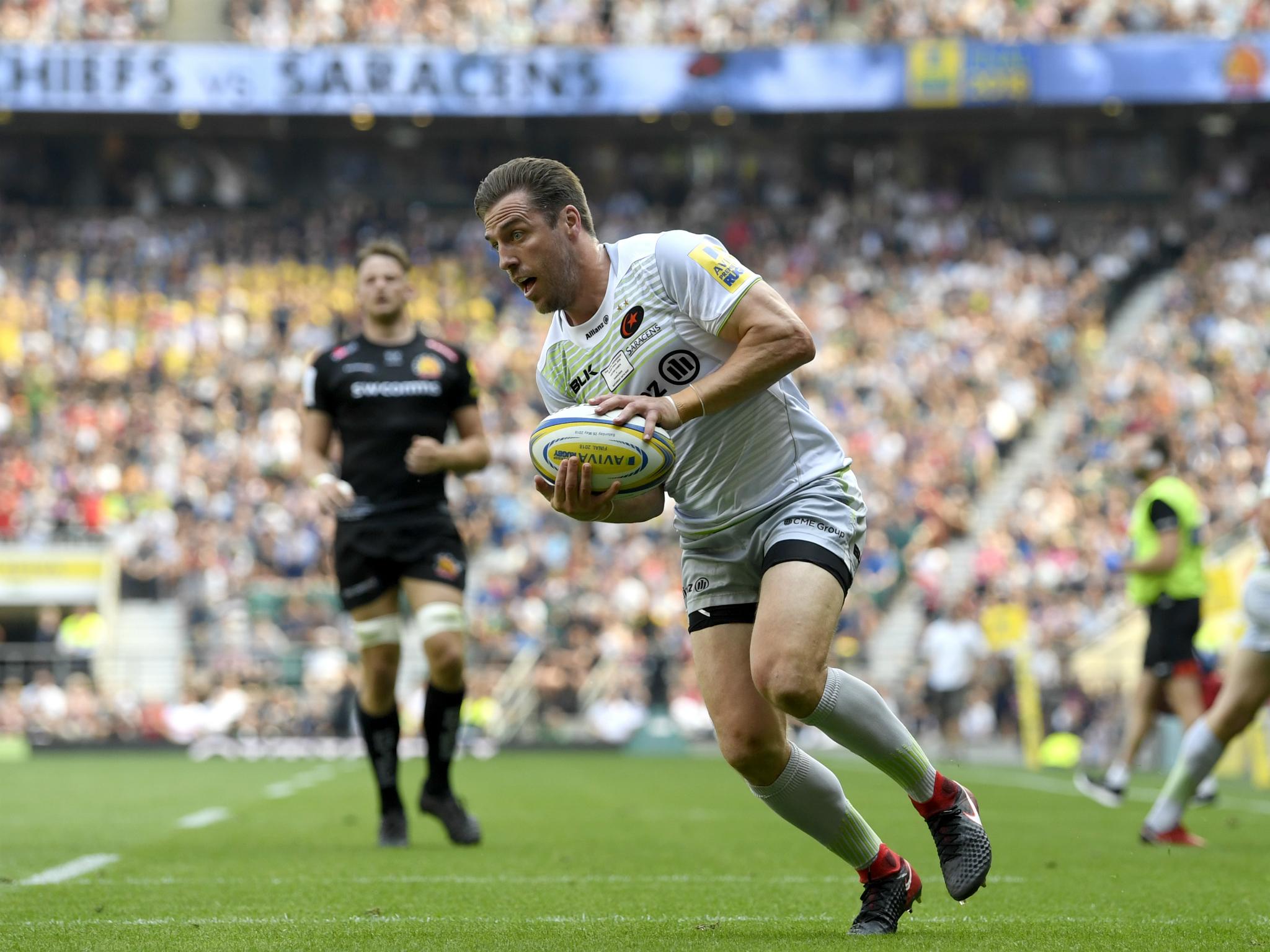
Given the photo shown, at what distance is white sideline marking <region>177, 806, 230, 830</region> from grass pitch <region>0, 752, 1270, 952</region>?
5cm

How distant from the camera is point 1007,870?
266 inches

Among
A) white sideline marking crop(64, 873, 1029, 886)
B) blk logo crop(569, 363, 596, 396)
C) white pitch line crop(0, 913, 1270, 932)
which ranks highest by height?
blk logo crop(569, 363, 596, 396)

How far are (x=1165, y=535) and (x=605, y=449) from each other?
612cm

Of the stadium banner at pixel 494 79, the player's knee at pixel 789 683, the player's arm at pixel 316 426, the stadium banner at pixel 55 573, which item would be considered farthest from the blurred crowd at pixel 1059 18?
the player's knee at pixel 789 683

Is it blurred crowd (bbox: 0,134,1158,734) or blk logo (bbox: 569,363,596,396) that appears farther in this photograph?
blurred crowd (bbox: 0,134,1158,734)

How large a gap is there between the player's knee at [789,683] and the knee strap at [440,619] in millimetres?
3311

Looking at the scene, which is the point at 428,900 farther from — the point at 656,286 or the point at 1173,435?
the point at 1173,435

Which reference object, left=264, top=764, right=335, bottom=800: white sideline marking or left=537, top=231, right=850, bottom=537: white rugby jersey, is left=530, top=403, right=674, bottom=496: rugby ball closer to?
left=537, top=231, right=850, bottom=537: white rugby jersey

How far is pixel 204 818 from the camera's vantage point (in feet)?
32.5

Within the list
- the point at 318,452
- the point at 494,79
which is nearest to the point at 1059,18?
the point at 494,79

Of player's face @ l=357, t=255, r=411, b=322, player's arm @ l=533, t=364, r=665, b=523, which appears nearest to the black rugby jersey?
player's face @ l=357, t=255, r=411, b=322

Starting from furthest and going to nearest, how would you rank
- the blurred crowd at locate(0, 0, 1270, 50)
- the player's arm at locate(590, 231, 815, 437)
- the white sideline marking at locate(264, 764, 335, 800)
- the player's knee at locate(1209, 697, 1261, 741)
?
1. the blurred crowd at locate(0, 0, 1270, 50)
2. the white sideline marking at locate(264, 764, 335, 800)
3. the player's knee at locate(1209, 697, 1261, 741)
4. the player's arm at locate(590, 231, 815, 437)

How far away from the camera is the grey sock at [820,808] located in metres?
4.90

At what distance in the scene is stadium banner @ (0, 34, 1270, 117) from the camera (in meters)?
33.9
